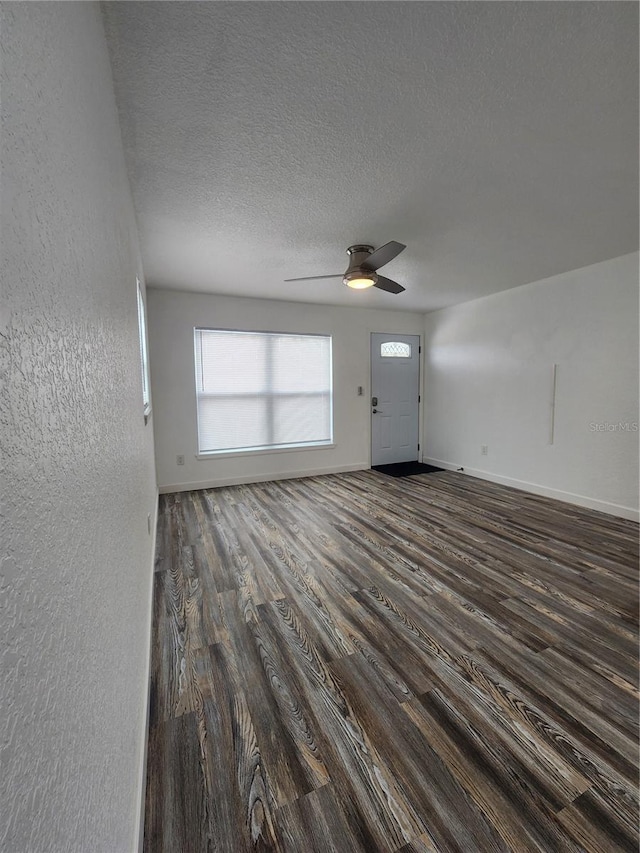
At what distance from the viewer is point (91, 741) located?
550mm

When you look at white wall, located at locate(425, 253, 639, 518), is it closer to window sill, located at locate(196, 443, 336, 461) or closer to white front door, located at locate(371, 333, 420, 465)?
white front door, located at locate(371, 333, 420, 465)

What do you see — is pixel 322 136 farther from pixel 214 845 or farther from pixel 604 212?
pixel 214 845

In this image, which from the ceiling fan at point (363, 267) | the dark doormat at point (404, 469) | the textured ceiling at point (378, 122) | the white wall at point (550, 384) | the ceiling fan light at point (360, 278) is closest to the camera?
the textured ceiling at point (378, 122)

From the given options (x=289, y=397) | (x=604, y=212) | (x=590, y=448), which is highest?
(x=604, y=212)

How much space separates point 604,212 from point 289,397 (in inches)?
135

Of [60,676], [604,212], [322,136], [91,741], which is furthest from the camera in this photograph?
[604,212]

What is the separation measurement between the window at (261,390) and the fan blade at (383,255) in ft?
6.86

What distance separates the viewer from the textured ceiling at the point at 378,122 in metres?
1.14

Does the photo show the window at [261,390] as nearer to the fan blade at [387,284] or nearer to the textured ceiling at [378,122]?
the textured ceiling at [378,122]

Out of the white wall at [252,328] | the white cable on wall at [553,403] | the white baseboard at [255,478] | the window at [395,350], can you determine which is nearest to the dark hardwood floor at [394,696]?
the white cable on wall at [553,403]

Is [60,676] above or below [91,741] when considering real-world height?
above

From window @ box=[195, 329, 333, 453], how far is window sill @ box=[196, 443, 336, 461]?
41 millimetres

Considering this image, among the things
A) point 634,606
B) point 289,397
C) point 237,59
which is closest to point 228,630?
point 634,606

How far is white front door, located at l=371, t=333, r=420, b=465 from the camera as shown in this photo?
17.2ft
